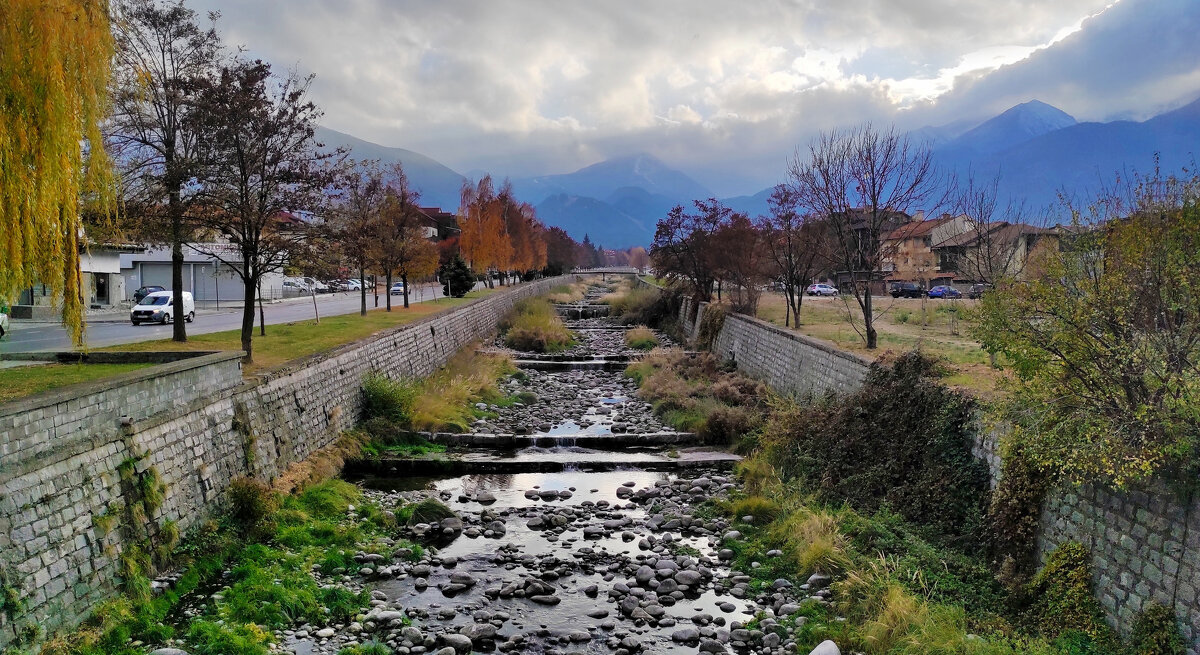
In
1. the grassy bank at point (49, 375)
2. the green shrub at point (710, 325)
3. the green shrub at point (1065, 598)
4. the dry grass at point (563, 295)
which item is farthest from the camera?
the dry grass at point (563, 295)

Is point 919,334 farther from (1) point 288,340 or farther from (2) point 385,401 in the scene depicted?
(1) point 288,340

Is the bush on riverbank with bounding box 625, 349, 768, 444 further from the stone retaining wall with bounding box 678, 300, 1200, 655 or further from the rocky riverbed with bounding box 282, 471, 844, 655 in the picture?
the stone retaining wall with bounding box 678, 300, 1200, 655

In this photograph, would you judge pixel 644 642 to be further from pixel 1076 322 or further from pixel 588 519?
pixel 1076 322

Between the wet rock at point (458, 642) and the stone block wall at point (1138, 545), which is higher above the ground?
the stone block wall at point (1138, 545)

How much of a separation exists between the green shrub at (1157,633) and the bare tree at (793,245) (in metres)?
17.8

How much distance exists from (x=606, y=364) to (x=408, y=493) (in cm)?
1655

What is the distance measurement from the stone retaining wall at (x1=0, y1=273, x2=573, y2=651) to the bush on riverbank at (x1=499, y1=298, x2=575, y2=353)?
64.7 feet

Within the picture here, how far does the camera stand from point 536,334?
1412 inches

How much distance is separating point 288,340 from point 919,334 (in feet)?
61.0

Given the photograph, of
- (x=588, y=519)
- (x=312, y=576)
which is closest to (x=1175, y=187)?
(x=588, y=519)

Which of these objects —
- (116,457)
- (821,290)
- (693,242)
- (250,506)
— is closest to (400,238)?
(693,242)

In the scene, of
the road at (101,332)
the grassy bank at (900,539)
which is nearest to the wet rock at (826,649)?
the grassy bank at (900,539)

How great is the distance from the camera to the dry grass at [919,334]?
1224cm

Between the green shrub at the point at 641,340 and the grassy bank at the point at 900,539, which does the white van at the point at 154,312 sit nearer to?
the green shrub at the point at 641,340
